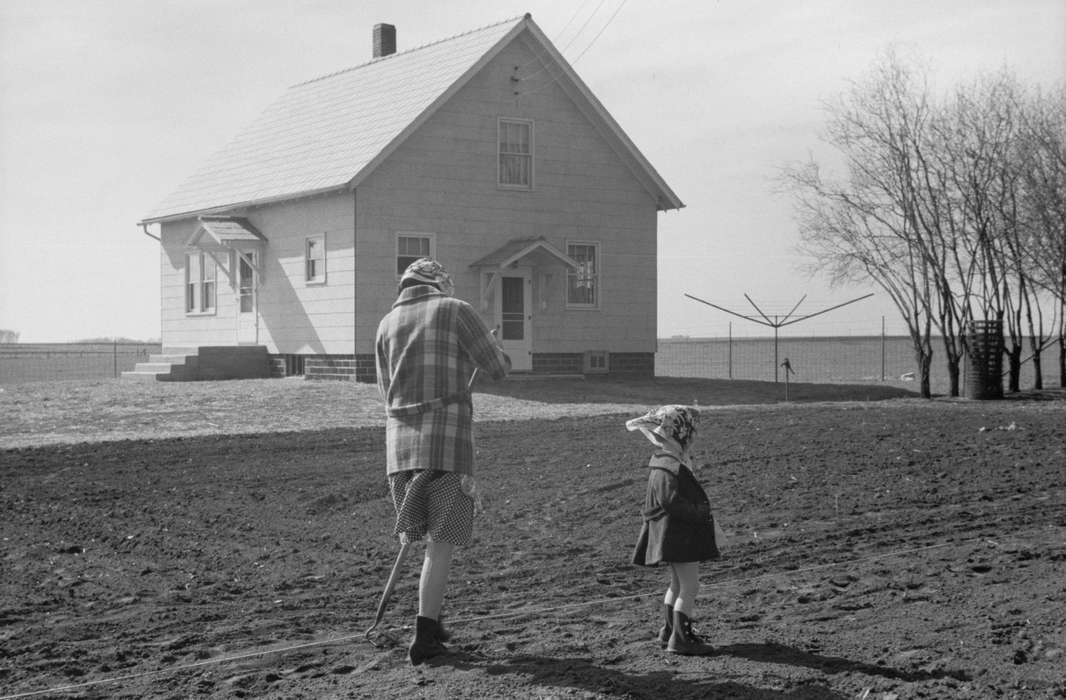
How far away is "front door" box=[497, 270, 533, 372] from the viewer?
28.5 meters

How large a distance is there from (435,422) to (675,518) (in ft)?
4.15

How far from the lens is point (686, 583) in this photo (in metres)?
6.71

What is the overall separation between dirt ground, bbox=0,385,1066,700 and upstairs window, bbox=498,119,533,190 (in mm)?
12842

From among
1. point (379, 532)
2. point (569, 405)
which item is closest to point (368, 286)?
point (569, 405)

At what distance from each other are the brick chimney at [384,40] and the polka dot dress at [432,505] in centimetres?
2898

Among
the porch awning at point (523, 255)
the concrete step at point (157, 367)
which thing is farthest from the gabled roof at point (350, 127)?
the concrete step at point (157, 367)

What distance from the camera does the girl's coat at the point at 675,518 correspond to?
21.7ft

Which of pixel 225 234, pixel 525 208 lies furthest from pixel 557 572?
pixel 225 234

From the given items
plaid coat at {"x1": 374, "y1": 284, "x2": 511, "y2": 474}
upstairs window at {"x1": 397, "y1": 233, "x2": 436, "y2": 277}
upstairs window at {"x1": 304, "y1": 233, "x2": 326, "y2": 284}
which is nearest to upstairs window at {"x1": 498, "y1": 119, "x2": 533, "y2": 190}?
upstairs window at {"x1": 397, "y1": 233, "x2": 436, "y2": 277}

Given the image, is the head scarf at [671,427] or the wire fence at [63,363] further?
the wire fence at [63,363]

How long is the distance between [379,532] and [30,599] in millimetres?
3058

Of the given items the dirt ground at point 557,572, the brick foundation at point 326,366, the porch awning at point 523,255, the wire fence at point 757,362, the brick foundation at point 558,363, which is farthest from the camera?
the wire fence at point 757,362

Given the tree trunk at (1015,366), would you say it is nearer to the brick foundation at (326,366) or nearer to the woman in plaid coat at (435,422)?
the brick foundation at (326,366)

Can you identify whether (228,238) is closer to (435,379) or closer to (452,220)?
(452,220)
